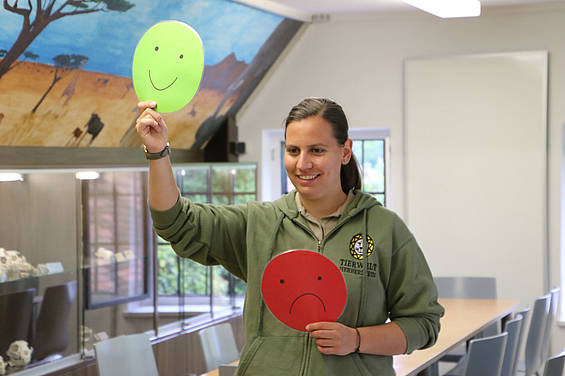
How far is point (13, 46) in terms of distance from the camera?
3633mm

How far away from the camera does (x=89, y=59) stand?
4.18m

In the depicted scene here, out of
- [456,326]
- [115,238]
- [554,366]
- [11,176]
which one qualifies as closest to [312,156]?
[554,366]

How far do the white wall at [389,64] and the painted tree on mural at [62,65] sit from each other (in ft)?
8.97

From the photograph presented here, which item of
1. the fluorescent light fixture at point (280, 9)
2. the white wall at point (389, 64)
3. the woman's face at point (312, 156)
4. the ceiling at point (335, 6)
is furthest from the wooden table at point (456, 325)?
the fluorescent light fixture at point (280, 9)

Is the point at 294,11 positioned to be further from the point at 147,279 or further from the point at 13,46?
the point at 13,46

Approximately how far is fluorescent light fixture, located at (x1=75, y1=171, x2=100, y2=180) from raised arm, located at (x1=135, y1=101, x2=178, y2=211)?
2755 mm

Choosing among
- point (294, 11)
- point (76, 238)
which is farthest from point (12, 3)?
point (294, 11)

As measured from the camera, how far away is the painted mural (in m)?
3.71

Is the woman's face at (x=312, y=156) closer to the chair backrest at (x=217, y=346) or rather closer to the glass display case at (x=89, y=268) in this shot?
the chair backrest at (x=217, y=346)

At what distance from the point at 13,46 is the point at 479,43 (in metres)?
3.89

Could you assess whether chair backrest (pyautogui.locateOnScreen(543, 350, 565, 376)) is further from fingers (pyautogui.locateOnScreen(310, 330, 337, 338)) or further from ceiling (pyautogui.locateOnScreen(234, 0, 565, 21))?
ceiling (pyautogui.locateOnScreen(234, 0, 565, 21))

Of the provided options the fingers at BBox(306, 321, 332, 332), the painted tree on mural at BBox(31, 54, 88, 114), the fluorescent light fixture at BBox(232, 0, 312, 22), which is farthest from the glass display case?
the fingers at BBox(306, 321, 332, 332)

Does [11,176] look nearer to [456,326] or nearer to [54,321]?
[54,321]

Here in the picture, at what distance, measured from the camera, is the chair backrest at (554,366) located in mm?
3062
